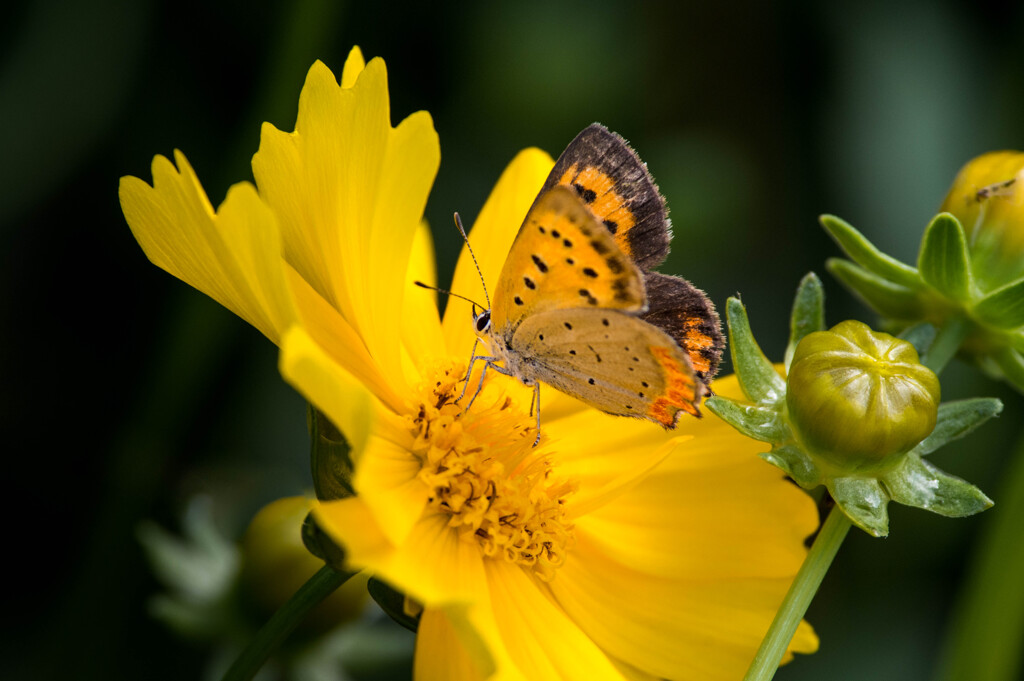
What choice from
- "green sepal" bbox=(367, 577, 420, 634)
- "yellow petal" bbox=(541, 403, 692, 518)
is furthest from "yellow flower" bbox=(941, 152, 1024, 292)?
"green sepal" bbox=(367, 577, 420, 634)

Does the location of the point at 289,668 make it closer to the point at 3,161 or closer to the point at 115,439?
the point at 115,439

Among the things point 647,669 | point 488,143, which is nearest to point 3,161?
point 488,143

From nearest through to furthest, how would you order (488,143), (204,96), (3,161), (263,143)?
(263,143), (3,161), (204,96), (488,143)

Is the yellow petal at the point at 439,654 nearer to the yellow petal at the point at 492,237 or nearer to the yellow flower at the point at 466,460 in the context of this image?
the yellow flower at the point at 466,460

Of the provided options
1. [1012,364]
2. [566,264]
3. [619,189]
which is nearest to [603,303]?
[566,264]

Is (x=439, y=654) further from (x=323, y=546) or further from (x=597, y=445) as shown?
(x=597, y=445)

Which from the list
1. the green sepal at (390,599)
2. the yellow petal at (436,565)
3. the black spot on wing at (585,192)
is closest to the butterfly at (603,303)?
the black spot on wing at (585,192)
